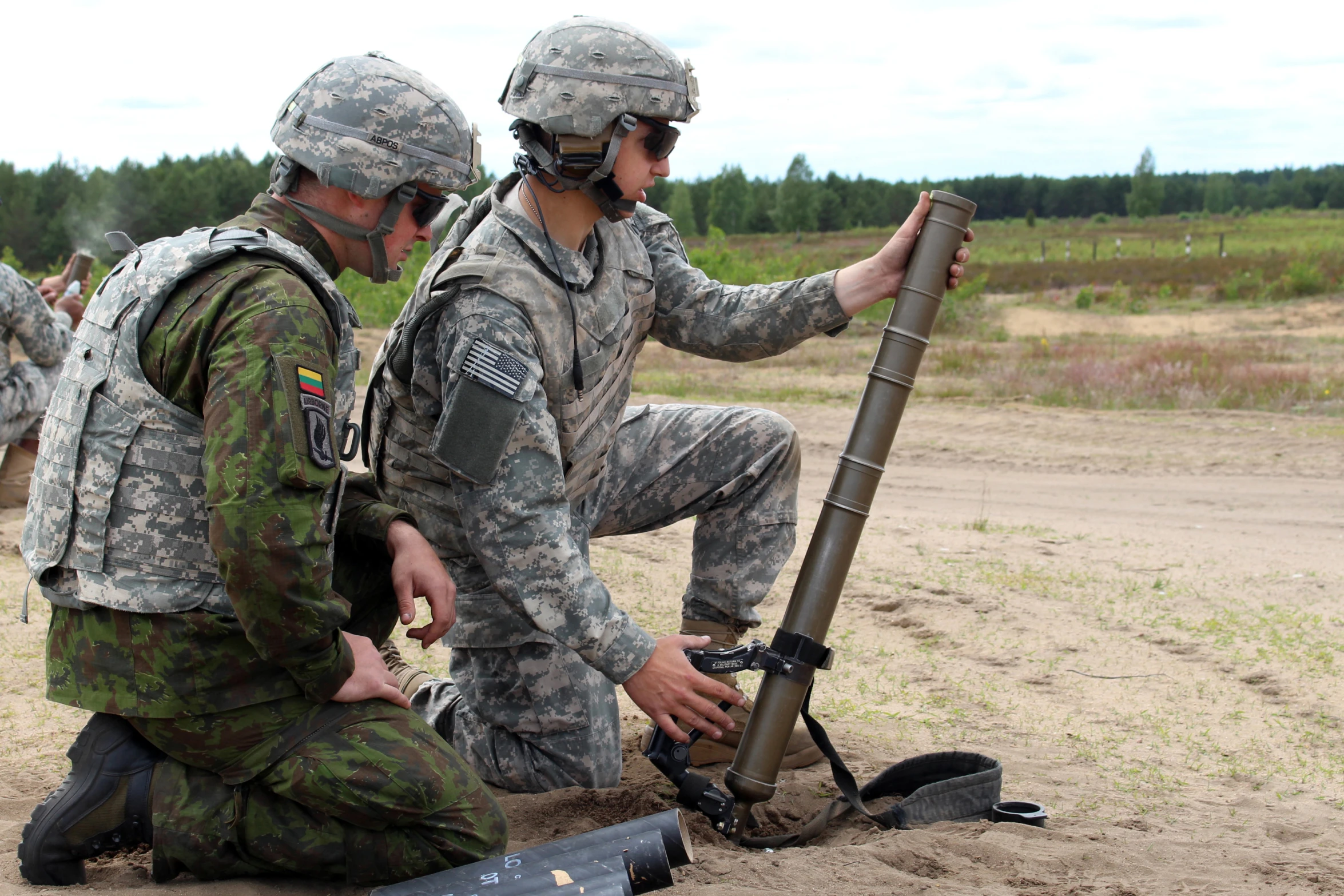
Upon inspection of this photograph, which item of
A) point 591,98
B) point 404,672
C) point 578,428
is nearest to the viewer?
point 591,98

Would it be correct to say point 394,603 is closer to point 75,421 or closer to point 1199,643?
point 75,421

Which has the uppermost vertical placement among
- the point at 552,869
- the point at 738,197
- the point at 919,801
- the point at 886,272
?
the point at 738,197

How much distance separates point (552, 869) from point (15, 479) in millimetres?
6577

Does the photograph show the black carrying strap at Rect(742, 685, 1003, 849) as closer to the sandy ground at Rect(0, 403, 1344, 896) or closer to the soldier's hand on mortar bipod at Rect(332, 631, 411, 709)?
the sandy ground at Rect(0, 403, 1344, 896)

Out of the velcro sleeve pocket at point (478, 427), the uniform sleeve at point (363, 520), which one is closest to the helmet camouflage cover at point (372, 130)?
the velcro sleeve pocket at point (478, 427)

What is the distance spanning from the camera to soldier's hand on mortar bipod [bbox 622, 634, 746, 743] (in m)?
3.01

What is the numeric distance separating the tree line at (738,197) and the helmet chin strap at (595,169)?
26.8ft

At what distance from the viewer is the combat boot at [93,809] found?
2768mm

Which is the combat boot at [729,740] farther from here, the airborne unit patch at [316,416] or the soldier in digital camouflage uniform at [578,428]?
the airborne unit patch at [316,416]

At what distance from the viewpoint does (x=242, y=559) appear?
2.45m

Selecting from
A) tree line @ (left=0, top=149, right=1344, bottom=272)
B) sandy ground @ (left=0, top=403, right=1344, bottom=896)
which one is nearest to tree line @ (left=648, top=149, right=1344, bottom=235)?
tree line @ (left=0, top=149, right=1344, bottom=272)

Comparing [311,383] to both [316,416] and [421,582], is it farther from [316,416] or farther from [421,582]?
[421,582]

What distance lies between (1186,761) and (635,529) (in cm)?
206

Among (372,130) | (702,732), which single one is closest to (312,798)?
(702,732)
